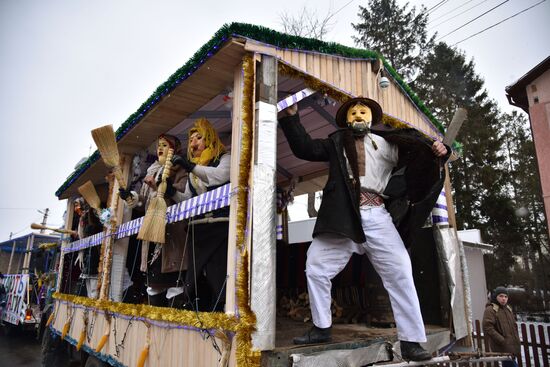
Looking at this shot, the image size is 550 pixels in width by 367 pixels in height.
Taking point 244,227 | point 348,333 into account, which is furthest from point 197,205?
point 348,333

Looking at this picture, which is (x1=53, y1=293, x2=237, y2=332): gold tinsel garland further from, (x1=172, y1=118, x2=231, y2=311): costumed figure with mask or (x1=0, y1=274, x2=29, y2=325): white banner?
(x1=0, y1=274, x2=29, y2=325): white banner

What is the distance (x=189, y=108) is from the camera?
4.04m

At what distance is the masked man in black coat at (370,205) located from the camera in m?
2.62

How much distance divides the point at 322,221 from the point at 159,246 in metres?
2.15

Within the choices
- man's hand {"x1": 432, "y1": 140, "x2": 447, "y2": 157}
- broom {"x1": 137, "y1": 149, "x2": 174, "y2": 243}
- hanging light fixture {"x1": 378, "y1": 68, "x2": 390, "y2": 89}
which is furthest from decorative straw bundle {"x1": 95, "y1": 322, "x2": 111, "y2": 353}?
hanging light fixture {"x1": 378, "y1": 68, "x2": 390, "y2": 89}

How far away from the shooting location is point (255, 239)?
2514mm

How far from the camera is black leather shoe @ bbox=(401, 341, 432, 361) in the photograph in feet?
7.95

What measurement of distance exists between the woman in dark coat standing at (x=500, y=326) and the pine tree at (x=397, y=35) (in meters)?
14.4

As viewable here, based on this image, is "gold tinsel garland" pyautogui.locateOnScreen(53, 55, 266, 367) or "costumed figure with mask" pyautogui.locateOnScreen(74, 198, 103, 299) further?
"costumed figure with mask" pyautogui.locateOnScreen(74, 198, 103, 299)

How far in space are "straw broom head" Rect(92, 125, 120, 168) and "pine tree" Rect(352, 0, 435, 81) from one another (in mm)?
16694

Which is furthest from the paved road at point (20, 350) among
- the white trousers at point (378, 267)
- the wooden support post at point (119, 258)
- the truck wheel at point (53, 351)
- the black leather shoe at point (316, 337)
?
the white trousers at point (378, 267)

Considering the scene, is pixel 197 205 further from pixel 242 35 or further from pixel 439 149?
pixel 439 149

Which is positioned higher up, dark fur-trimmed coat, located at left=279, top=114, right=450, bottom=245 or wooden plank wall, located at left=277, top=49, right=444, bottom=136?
wooden plank wall, located at left=277, top=49, right=444, bottom=136

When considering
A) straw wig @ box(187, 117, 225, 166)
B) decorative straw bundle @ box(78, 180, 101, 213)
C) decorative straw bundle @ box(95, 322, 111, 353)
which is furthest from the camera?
decorative straw bundle @ box(78, 180, 101, 213)
